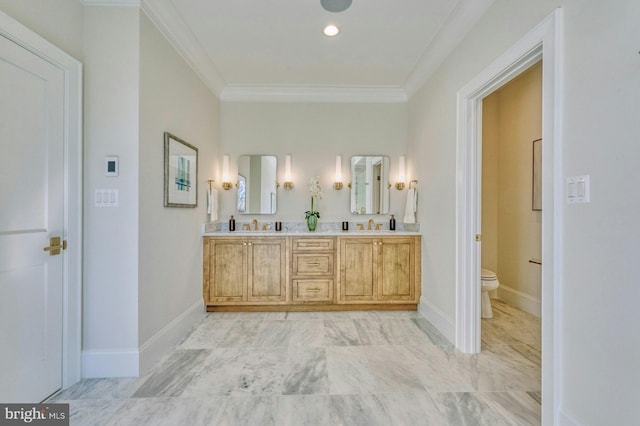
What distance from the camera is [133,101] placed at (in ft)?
6.54

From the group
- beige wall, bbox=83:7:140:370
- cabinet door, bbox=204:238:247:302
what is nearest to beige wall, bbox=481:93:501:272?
cabinet door, bbox=204:238:247:302

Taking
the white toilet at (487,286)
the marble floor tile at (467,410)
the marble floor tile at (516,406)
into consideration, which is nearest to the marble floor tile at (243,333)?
the marble floor tile at (467,410)

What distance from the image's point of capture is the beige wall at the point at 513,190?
320cm

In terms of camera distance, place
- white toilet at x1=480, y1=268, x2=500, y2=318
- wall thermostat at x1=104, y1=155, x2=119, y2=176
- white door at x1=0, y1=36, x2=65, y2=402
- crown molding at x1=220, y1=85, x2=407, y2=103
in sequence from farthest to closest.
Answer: crown molding at x1=220, y1=85, x2=407, y2=103 < white toilet at x1=480, y1=268, x2=500, y2=318 < wall thermostat at x1=104, y1=155, x2=119, y2=176 < white door at x1=0, y1=36, x2=65, y2=402

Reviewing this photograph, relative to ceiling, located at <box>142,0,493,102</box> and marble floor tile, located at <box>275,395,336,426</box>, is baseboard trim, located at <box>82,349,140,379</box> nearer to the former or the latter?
marble floor tile, located at <box>275,395,336,426</box>

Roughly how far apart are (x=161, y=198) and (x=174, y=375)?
134cm

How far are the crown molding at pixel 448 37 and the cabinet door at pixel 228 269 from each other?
2.77 meters

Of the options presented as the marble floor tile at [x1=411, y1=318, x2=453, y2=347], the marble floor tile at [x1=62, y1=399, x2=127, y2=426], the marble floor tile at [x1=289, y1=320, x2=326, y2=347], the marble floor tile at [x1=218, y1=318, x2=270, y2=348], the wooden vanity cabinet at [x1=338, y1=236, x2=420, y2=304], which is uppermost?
the wooden vanity cabinet at [x1=338, y1=236, x2=420, y2=304]

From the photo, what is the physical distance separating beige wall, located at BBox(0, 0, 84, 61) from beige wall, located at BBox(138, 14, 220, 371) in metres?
0.40

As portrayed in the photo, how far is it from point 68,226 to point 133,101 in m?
0.96

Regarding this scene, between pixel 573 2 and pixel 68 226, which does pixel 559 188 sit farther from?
pixel 68 226

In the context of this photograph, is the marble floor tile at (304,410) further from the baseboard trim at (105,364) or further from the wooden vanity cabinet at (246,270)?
the wooden vanity cabinet at (246,270)

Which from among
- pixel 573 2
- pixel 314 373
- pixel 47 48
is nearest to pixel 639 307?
pixel 573 2

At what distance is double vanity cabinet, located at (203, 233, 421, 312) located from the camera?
3279mm
